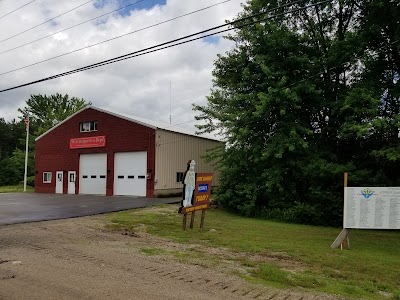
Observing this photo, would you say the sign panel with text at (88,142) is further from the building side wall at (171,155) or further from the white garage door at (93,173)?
the building side wall at (171,155)

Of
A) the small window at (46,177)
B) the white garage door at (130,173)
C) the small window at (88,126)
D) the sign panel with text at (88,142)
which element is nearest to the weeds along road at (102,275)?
the white garage door at (130,173)

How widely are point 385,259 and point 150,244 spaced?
18.4ft

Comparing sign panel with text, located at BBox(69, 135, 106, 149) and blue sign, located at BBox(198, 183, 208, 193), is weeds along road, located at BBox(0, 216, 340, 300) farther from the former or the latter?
sign panel with text, located at BBox(69, 135, 106, 149)

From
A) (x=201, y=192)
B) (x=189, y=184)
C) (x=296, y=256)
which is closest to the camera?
(x=296, y=256)

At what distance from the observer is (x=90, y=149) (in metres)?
30.6

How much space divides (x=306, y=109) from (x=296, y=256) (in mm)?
12434

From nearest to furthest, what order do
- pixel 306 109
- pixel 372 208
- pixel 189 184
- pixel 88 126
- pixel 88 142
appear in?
1. pixel 372 208
2. pixel 189 184
3. pixel 306 109
4. pixel 88 142
5. pixel 88 126

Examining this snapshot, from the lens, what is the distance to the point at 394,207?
1037 cm

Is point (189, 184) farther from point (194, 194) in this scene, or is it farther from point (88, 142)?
point (88, 142)

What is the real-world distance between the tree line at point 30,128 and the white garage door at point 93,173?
2006 centimetres

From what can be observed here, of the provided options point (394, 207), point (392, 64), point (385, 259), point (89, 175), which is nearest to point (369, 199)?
point (394, 207)

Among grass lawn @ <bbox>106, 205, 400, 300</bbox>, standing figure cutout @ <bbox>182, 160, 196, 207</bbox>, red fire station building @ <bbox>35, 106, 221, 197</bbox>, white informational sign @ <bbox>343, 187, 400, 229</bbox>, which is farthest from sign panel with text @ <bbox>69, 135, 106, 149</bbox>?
white informational sign @ <bbox>343, 187, 400, 229</bbox>

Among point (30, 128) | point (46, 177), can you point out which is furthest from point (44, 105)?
point (46, 177)

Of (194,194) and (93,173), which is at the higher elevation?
(194,194)
